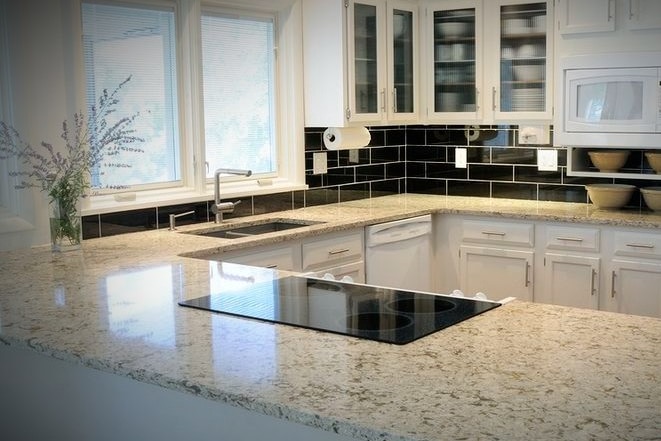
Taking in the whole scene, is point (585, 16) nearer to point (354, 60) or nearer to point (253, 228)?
point (354, 60)

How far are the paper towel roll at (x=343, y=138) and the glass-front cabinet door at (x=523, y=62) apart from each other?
2.73 feet

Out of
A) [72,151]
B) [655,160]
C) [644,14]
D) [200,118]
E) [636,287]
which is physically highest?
[644,14]

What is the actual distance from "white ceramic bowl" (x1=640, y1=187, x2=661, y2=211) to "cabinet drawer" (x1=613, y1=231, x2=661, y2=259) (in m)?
0.44

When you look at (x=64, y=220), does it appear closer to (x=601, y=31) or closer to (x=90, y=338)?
(x=90, y=338)

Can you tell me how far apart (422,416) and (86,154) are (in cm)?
269

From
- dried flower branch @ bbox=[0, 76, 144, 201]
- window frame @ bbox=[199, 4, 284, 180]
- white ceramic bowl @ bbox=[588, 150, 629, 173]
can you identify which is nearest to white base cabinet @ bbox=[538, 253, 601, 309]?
white ceramic bowl @ bbox=[588, 150, 629, 173]

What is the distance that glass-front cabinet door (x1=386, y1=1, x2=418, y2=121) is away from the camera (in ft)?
17.7

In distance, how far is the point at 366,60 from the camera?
520cm

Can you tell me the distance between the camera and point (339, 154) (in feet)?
18.3

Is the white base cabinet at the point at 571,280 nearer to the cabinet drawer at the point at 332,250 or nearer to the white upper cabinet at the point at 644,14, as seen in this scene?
the cabinet drawer at the point at 332,250

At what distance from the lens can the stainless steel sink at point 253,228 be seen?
15.0ft

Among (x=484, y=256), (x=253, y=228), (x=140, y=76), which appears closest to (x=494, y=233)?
(x=484, y=256)

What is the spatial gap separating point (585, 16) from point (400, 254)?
5.42 feet

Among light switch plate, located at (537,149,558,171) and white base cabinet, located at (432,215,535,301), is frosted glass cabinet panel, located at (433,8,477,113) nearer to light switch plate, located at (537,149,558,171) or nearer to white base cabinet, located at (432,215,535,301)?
light switch plate, located at (537,149,558,171)
